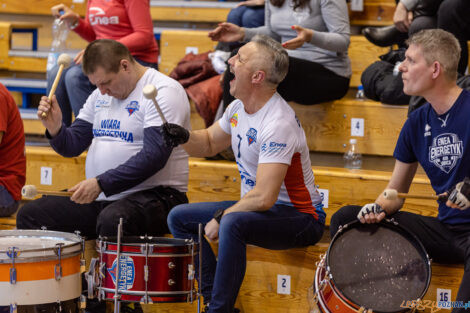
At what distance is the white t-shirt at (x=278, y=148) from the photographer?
108 inches

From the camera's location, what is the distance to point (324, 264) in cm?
254

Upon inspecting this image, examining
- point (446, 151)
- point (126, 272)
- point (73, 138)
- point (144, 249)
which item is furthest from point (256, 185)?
point (73, 138)

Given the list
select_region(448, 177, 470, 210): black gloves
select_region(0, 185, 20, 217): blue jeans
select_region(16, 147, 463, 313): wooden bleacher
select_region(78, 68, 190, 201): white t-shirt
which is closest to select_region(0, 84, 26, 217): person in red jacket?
select_region(0, 185, 20, 217): blue jeans

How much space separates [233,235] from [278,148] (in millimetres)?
358

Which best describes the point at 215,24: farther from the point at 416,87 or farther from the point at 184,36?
the point at 416,87

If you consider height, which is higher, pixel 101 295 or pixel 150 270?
pixel 150 270

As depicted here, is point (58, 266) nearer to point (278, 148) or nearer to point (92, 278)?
point (92, 278)

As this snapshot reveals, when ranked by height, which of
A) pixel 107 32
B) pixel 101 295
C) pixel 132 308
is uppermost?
pixel 107 32

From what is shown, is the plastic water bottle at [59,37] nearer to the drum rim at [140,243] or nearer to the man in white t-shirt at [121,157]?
the man in white t-shirt at [121,157]

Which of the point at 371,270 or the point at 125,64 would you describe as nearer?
the point at 371,270

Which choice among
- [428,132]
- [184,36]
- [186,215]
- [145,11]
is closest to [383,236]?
[428,132]

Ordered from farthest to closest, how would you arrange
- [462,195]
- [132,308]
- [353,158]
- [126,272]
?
1. [353,158]
2. [132,308]
3. [126,272]
4. [462,195]

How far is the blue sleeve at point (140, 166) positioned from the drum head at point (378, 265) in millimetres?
848

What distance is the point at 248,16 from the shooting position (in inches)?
167
